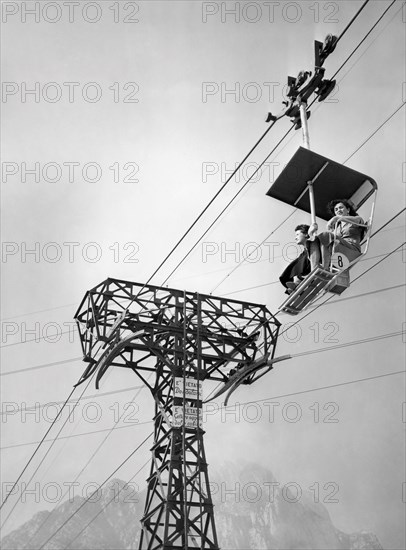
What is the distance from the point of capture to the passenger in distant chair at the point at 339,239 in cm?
1130

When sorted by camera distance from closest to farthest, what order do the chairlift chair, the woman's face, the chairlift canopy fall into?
the chairlift chair
the chairlift canopy
the woman's face

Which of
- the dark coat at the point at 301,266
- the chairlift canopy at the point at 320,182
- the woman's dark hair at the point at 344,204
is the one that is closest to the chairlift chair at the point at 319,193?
the chairlift canopy at the point at 320,182

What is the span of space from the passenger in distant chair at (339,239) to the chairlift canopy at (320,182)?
0.57 meters

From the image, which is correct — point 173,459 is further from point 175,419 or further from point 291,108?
point 291,108

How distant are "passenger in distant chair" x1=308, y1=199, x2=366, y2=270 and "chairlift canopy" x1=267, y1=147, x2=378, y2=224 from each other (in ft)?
1.87

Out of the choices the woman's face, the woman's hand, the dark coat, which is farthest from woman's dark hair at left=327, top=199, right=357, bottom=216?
the dark coat

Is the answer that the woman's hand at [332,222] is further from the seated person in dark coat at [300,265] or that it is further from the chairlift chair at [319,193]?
the seated person in dark coat at [300,265]

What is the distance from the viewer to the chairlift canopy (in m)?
11.5

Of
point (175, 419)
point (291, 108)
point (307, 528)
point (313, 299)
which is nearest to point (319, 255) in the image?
point (313, 299)

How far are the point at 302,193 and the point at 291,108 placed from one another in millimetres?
1457

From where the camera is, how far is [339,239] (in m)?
11.3

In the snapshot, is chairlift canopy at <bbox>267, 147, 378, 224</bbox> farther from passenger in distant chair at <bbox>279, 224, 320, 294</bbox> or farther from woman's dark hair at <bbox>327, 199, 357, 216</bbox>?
passenger in distant chair at <bbox>279, 224, 320, 294</bbox>

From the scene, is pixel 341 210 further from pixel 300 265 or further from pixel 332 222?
pixel 300 265

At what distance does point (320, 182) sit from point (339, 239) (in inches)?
47.3
